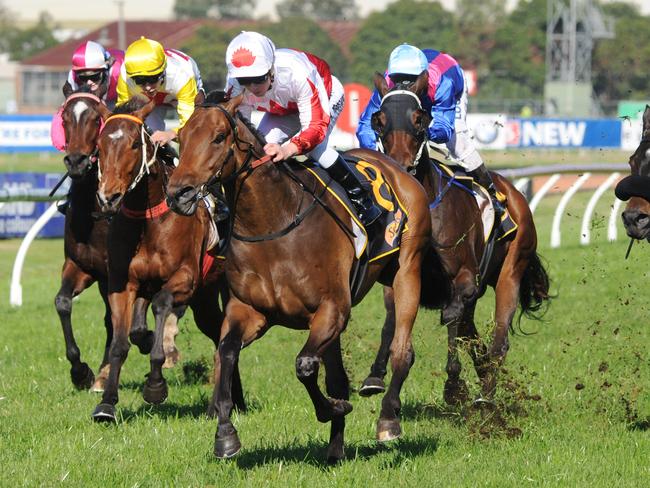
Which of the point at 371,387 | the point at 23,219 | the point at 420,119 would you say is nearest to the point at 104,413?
the point at 371,387

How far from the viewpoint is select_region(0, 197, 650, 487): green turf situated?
4977 millimetres

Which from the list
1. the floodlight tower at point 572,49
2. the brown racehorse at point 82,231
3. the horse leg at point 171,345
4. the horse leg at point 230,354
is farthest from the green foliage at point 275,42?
the horse leg at point 230,354

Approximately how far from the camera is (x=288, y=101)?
17.7ft

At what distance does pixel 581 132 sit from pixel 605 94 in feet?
92.3

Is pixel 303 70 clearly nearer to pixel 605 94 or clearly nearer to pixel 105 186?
pixel 105 186

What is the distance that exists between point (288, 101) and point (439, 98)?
1.45m

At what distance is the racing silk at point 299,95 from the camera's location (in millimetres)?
5145

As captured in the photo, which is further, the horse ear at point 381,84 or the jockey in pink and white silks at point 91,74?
the jockey in pink and white silks at point 91,74

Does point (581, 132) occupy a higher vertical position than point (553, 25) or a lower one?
lower

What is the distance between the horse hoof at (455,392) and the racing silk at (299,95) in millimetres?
1934

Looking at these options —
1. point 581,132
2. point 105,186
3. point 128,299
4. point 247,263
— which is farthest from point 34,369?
point 581,132

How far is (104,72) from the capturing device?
7102 millimetres

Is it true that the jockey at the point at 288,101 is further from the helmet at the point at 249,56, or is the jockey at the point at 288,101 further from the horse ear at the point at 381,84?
the horse ear at the point at 381,84

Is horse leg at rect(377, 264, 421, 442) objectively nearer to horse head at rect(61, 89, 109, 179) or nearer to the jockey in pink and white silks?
horse head at rect(61, 89, 109, 179)
